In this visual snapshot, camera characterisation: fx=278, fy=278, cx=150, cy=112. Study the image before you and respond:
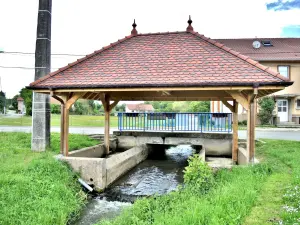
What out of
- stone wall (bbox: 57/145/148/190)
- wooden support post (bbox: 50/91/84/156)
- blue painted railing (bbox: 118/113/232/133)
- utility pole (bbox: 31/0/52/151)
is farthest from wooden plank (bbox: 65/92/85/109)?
blue painted railing (bbox: 118/113/232/133)

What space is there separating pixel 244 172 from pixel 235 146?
3.59 metres

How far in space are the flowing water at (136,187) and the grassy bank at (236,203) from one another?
2.63ft

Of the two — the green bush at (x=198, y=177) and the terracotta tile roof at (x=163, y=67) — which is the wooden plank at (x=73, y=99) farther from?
the green bush at (x=198, y=177)

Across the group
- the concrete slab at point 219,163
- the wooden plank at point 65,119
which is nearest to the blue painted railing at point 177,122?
the concrete slab at point 219,163

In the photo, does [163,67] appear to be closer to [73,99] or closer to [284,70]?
[73,99]

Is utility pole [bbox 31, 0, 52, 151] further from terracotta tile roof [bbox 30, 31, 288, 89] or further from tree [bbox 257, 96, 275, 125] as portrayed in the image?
tree [bbox 257, 96, 275, 125]

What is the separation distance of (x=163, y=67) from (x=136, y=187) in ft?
11.8

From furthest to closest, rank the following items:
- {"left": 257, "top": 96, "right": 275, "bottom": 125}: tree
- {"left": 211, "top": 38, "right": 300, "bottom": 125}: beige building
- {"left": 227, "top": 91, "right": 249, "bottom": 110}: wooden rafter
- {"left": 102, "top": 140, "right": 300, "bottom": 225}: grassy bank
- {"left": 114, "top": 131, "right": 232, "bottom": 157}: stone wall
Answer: {"left": 211, "top": 38, "right": 300, "bottom": 125}: beige building, {"left": 257, "top": 96, "right": 275, "bottom": 125}: tree, {"left": 114, "top": 131, "right": 232, "bottom": 157}: stone wall, {"left": 227, "top": 91, "right": 249, "bottom": 110}: wooden rafter, {"left": 102, "top": 140, "right": 300, "bottom": 225}: grassy bank

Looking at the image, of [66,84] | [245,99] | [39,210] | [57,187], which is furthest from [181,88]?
[39,210]

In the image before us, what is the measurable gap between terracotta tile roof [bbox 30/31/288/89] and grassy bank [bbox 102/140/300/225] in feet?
7.50

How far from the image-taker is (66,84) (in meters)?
8.06

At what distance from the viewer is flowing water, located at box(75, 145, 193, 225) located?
19.3 ft

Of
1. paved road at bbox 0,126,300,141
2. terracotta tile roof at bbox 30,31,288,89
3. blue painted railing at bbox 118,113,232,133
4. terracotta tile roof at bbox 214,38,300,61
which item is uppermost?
terracotta tile roof at bbox 214,38,300,61

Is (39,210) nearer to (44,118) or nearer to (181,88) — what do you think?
(181,88)
